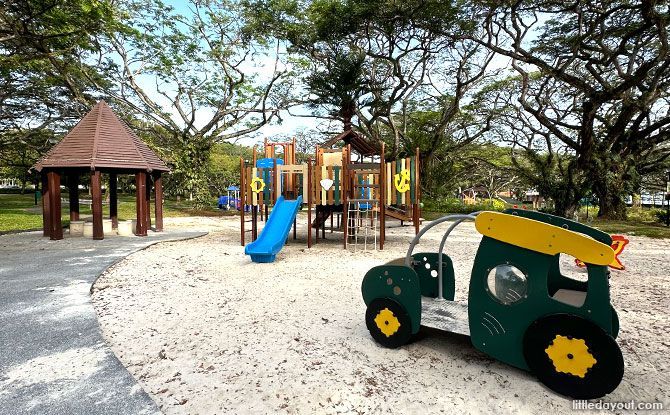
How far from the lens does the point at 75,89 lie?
20141mm

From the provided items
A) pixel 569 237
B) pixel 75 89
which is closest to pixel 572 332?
pixel 569 237

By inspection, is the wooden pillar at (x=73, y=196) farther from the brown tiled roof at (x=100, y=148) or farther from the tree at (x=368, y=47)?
the tree at (x=368, y=47)

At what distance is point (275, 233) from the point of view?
811cm

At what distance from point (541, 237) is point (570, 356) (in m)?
0.86

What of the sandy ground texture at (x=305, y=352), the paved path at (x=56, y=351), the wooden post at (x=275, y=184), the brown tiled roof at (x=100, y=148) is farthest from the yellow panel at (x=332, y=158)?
the paved path at (x=56, y=351)

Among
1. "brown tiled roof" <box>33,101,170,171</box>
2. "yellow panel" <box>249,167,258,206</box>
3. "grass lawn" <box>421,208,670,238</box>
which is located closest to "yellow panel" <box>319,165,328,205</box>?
"yellow panel" <box>249,167,258,206</box>

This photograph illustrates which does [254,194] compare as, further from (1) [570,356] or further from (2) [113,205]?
(1) [570,356]

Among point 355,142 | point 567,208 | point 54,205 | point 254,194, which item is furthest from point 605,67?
point 54,205

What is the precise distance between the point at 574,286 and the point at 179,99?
26.2 metres

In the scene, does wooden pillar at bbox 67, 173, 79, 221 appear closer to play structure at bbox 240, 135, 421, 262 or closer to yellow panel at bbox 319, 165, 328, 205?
play structure at bbox 240, 135, 421, 262

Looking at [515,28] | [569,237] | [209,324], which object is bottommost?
[209,324]

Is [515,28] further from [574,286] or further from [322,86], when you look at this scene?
[574,286]

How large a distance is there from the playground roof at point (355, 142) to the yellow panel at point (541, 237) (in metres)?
9.45

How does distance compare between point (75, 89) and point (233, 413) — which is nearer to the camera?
point (233, 413)
